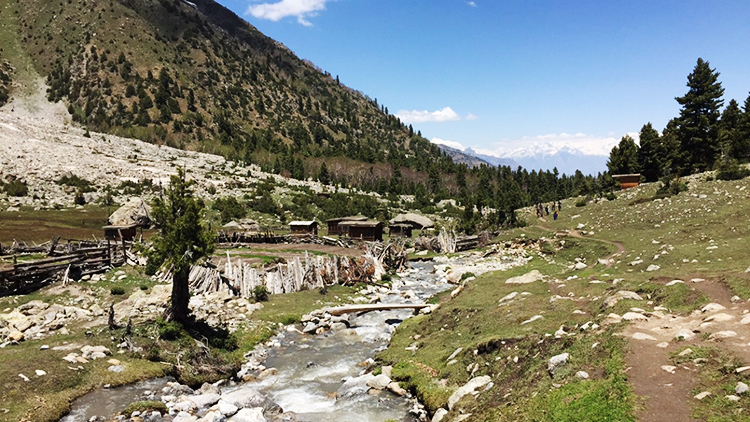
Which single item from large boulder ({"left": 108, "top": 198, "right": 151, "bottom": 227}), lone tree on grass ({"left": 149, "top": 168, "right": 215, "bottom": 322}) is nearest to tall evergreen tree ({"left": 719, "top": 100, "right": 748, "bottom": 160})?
lone tree on grass ({"left": 149, "top": 168, "right": 215, "bottom": 322})

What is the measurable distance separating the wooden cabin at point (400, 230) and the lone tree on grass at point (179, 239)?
54.6 m

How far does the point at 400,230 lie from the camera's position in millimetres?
76438

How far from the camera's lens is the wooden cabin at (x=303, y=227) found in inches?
2488

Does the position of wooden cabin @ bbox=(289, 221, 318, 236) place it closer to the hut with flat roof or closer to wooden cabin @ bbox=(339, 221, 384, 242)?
wooden cabin @ bbox=(339, 221, 384, 242)

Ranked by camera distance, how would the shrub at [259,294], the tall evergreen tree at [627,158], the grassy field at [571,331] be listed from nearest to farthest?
the grassy field at [571,331] < the shrub at [259,294] < the tall evergreen tree at [627,158]

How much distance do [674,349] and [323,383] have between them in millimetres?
12694

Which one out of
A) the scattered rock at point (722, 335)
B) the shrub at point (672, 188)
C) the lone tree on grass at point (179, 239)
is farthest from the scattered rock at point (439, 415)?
the shrub at point (672, 188)

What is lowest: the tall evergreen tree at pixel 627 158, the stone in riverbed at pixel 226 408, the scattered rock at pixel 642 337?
the stone in riverbed at pixel 226 408

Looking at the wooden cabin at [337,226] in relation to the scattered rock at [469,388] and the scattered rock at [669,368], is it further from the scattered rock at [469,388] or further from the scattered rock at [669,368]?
the scattered rock at [669,368]

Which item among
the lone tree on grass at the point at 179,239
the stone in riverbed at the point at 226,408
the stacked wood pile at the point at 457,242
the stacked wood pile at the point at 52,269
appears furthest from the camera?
the stacked wood pile at the point at 457,242

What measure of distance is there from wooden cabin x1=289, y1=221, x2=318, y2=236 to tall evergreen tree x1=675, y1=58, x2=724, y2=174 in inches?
2236

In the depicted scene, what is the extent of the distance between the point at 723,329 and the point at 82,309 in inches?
1150

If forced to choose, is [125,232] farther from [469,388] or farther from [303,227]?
[469,388]

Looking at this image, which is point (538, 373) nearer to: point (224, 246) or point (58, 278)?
point (58, 278)
